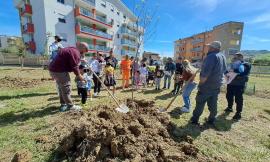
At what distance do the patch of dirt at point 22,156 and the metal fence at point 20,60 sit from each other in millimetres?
21707

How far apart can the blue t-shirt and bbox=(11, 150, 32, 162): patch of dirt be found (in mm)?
3724

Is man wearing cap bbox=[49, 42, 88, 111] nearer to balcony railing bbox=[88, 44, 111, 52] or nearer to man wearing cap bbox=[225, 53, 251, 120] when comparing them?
man wearing cap bbox=[225, 53, 251, 120]

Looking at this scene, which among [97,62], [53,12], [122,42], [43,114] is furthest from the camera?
[122,42]

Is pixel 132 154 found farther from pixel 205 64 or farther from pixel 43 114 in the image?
pixel 43 114

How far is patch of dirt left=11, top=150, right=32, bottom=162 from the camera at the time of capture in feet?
8.29

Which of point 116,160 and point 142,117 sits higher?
point 142,117

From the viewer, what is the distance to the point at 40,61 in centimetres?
2275

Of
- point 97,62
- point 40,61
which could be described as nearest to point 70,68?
point 97,62

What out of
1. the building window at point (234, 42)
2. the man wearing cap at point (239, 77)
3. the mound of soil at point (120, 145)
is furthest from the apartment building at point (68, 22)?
the building window at point (234, 42)

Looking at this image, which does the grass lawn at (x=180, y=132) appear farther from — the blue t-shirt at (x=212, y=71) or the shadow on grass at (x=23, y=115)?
the blue t-shirt at (x=212, y=71)

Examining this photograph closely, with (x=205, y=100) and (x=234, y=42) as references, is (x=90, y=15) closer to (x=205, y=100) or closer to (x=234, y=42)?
(x=205, y=100)

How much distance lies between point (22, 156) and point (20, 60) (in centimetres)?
2485

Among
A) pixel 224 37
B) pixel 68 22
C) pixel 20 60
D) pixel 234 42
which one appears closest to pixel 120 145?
pixel 20 60

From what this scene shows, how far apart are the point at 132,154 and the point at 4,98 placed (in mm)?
5850
